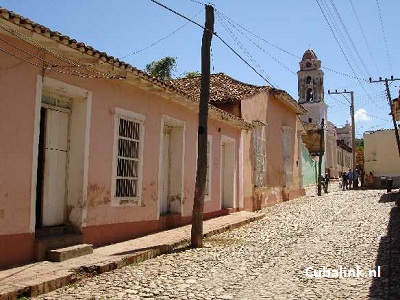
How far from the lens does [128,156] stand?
8.79m

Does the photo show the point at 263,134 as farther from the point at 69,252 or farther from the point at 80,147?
the point at 69,252

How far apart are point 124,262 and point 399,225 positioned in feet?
23.6

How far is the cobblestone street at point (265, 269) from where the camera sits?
16.7 ft

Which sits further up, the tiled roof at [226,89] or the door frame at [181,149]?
the tiled roof at [226,89]

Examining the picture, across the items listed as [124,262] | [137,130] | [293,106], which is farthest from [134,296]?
[293,106]

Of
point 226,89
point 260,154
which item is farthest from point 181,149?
point 260,154

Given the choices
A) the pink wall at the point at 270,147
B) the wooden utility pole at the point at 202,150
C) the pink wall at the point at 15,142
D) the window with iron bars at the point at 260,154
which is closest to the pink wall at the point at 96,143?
the pink wall at the point at 15,142

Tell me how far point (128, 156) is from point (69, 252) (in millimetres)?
2734

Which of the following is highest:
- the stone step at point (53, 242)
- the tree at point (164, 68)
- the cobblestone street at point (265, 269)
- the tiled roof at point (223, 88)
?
the tree at point (164, 68)

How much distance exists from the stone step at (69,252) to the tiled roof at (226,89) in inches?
296

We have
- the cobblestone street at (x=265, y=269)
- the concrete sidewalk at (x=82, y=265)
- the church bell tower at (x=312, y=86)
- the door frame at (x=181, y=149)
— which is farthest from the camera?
the church bell tower at (x=312, y=86)

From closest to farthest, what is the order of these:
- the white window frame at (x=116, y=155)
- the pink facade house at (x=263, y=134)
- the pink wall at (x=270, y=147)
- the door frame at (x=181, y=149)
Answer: the white window frame at (x=116, y=155) < the door frame at (x=181, y=149) < the pink facade house at (x=263, y=134) < the pink wall at (x=270, y=147)

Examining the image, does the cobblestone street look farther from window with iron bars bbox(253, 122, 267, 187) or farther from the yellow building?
the yellow building

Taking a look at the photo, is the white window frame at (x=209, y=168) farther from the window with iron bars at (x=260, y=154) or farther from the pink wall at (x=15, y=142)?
the pink wall at (x=15, y=142)
